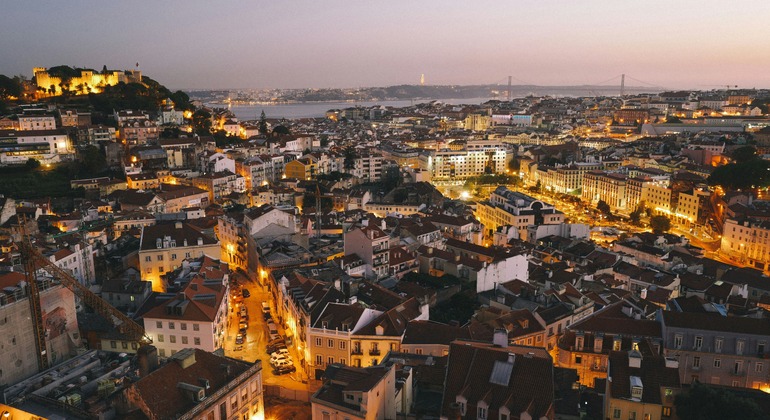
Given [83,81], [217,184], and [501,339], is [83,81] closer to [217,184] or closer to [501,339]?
[217,184]

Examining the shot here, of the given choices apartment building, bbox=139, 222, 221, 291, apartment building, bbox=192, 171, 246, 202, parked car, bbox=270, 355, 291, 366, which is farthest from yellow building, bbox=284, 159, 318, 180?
parked car, bbox=270, 355, 291, 366

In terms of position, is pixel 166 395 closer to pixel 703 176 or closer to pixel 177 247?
pixel 177 247

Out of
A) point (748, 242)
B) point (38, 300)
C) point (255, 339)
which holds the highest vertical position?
point (38, 300)

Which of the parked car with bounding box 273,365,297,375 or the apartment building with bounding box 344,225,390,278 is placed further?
the apartment building with bounding box 344,225,390,278

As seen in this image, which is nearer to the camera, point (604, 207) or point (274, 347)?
point (274, 347)

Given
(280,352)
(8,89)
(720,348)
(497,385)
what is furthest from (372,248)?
(8,89)

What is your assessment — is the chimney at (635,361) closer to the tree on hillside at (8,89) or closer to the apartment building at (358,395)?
the apartment building at (358,395)

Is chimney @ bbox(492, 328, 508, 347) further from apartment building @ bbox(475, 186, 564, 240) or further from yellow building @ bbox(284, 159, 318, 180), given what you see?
yellow building @ bbox(284, 159, 318, 180)
